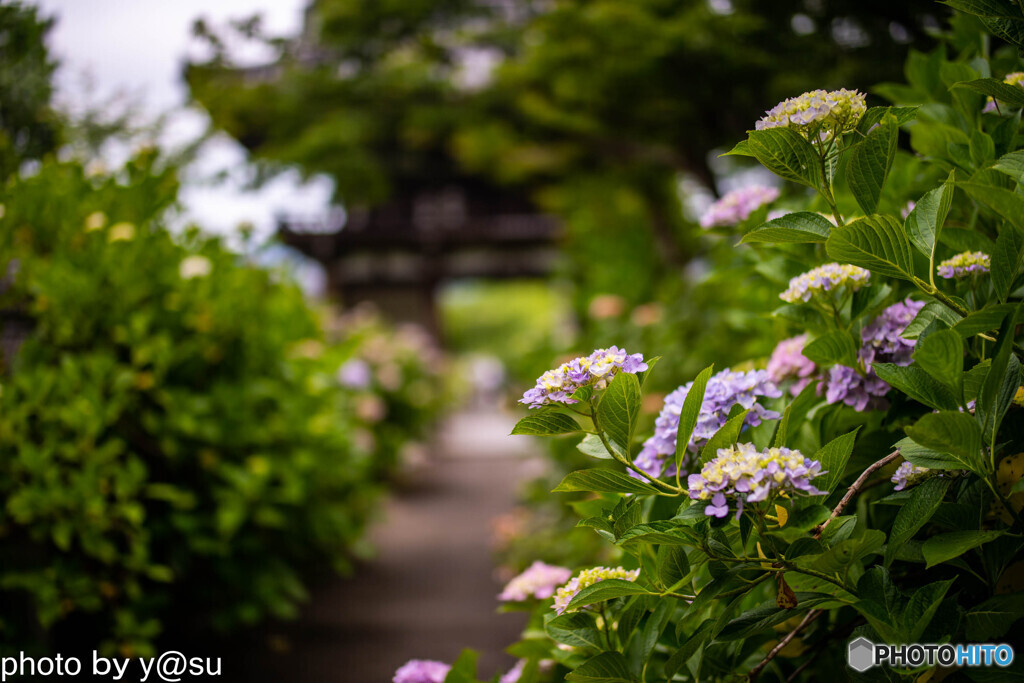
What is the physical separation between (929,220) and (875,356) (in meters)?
0.21

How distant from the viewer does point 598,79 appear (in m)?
2.90

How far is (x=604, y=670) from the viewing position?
65 centimetres

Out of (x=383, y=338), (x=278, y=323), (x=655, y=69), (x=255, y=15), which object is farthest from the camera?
(x=383, y=338)

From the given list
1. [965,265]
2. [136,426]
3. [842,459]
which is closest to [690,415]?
[842,459]

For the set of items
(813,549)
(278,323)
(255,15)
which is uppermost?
(255,15)

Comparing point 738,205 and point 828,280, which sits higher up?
point 738,205

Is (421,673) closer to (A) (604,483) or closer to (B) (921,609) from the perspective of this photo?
(A) (604,483)

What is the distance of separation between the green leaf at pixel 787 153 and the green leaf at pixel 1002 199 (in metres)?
0.12

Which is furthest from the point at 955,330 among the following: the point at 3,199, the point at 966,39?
the point at 3,199

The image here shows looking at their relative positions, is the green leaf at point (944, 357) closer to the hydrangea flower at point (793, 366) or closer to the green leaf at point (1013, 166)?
the green leaf at point (1013, 166)

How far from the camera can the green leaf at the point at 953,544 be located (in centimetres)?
58

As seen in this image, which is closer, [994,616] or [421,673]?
[994,616]

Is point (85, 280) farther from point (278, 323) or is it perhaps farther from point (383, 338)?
point (383, 338)

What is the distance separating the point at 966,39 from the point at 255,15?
2.10 meters
